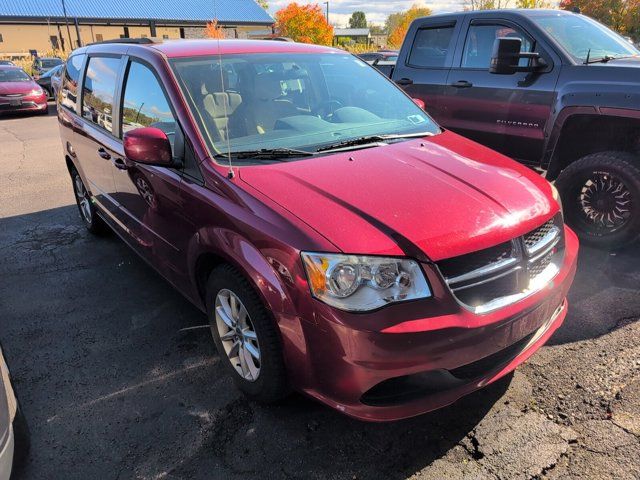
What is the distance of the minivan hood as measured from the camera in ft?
6.86

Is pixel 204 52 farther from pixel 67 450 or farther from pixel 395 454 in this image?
pixel 395 454

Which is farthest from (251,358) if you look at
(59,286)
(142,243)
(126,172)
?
(59,286)

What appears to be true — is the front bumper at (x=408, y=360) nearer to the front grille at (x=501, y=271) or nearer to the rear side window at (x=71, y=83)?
the front grille at (x=501, y=271)

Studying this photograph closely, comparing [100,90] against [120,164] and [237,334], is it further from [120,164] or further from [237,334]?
[237,334]

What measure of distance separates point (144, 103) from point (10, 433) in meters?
2.08

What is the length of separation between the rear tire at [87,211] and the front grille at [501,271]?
3948 millimetres

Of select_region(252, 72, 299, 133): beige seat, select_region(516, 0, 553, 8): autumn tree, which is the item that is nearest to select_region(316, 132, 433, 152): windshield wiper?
select_region(252, 72, 299, 133): beige seat

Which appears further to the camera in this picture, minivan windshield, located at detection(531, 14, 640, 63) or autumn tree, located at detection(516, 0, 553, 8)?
autumn tree, located at detection(516, 0, 553, 8)

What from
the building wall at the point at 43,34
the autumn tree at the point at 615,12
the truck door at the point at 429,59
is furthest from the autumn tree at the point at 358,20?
the truck door at the point at 429,59

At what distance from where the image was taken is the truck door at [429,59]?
5512mm

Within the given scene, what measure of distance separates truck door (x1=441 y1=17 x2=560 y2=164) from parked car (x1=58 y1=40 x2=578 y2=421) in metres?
1.82

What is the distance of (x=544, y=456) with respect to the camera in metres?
2.28

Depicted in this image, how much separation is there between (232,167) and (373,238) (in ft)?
3.05

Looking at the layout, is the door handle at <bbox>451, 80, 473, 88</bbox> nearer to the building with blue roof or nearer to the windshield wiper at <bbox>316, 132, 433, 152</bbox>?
the windshield wiper at <bbox>316, 132, 433, 152</bbox>
